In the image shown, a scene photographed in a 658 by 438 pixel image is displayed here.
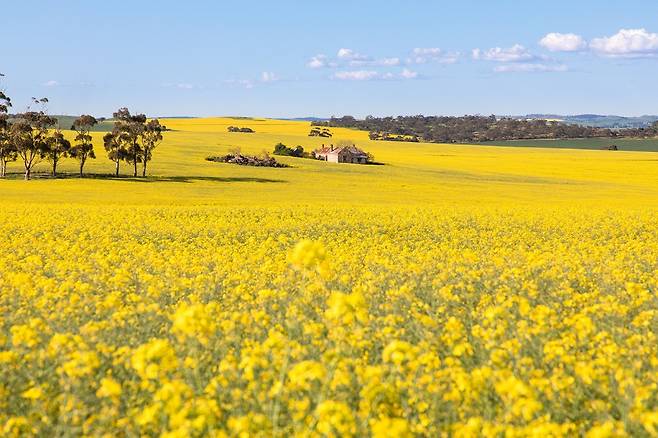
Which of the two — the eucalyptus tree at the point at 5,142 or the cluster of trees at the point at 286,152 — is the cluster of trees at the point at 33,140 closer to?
the eucalyptus tree at the point at 5,142

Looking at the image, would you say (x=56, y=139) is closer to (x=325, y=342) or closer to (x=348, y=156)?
(x=348, y=156)

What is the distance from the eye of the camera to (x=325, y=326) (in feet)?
28.9

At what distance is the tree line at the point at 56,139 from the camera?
191ft

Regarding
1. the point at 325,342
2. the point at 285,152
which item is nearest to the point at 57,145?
the point at 285,152

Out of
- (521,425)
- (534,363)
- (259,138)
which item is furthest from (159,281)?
(259,138)

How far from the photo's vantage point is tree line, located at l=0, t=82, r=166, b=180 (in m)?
58.2

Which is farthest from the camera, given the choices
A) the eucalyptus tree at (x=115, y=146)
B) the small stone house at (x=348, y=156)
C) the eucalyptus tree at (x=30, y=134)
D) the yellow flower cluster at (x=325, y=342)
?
the small stone house at (x=348, y=156)

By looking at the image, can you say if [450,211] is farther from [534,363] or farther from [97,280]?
[534,363]

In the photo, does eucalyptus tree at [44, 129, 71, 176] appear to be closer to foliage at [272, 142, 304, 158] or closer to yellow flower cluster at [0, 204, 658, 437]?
yellow flower cluster at [0, 204, 658, 437]

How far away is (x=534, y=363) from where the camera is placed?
290 inches

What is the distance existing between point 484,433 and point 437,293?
6.32 m

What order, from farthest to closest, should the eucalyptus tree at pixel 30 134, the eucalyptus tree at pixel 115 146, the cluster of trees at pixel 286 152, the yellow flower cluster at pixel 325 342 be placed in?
the cluster of trees at pixel 286 152 → the eucalyptus tree at pixel 115 146 → the eucalyptus tree at pixel 30 134 → the yellow flower cluster at pixel 325 342

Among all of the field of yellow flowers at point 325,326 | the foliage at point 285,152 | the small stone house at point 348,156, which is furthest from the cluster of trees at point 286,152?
the field of yellow flowers at point 325,326

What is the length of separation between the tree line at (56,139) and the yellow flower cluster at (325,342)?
4137cm
